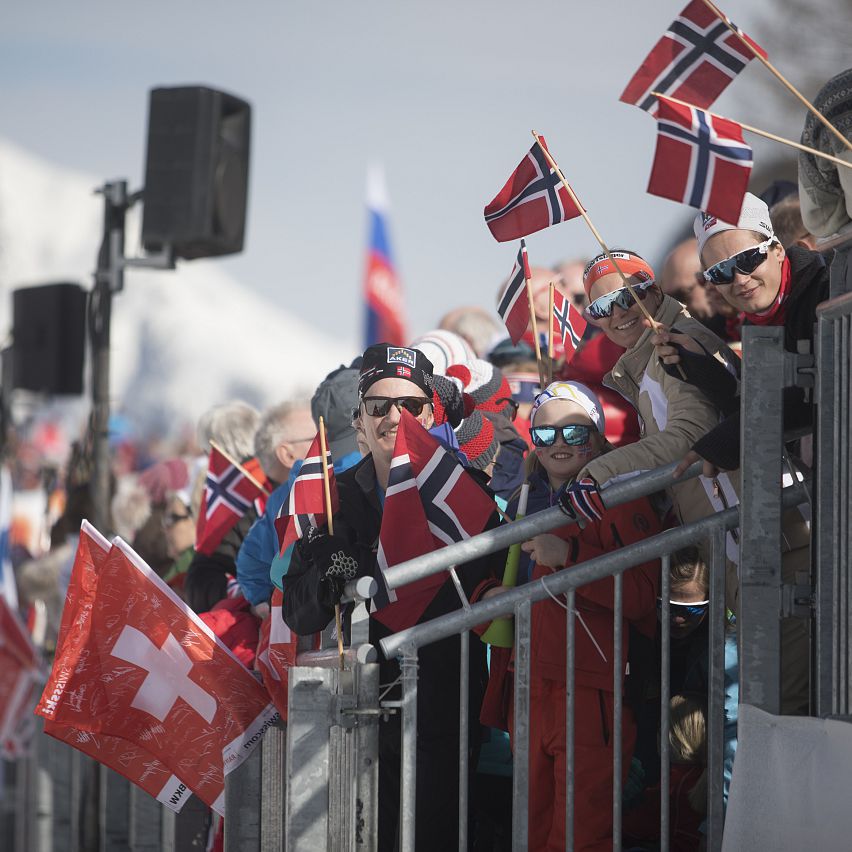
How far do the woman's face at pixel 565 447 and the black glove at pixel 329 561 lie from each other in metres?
0.68

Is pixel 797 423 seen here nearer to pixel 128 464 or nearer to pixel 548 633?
pixel 548 633

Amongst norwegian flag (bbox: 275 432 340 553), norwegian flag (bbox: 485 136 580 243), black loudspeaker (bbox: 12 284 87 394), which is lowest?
norwegian flag (bbox: 275 432 340 553)

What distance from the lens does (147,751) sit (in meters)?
5.32

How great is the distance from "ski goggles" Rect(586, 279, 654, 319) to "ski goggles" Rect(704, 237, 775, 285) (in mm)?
415

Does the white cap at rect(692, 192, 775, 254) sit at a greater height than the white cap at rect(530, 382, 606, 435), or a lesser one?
greater

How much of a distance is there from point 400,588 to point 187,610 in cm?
105

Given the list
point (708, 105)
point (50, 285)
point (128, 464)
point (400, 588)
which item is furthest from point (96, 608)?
point (128, 464)

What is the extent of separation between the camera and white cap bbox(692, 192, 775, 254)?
433 centimetres

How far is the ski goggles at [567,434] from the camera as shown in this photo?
476 cm

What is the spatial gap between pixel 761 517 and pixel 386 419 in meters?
1.50

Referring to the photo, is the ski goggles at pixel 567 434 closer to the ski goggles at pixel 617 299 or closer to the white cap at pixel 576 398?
the white cap at pixel 576 398

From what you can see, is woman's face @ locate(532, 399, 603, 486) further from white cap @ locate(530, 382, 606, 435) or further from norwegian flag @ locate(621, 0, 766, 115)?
norwegian flag @ locate(621, 0, 766, 115)

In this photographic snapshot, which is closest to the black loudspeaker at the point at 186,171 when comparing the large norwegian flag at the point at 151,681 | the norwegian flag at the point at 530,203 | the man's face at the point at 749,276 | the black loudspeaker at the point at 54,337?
the black loudspeaker at the point at 54,337

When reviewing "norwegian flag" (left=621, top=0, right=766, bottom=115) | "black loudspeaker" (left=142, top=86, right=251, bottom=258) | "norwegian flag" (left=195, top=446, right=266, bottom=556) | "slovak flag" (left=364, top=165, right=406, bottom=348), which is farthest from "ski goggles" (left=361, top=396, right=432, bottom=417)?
"slovak flag" (left=364, top=165, right=406, bottom=348)
